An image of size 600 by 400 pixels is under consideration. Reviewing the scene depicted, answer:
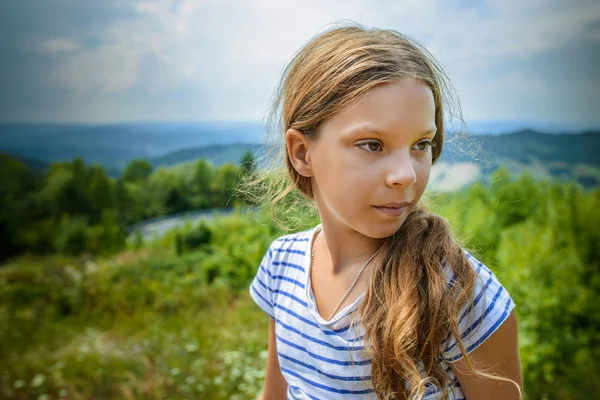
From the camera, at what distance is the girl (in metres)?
1.10

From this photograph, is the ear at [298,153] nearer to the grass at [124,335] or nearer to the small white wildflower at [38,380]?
the grass at [124,335]

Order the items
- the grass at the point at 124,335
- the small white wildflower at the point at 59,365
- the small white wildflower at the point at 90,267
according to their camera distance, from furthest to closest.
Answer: the small white wildflower at the point at 90,267 < the small white wildflower at the point at 59,365 < the grass at the point at 124,335

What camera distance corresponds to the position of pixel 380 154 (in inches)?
44.1

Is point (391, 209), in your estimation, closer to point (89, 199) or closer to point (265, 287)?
point (265, 287)

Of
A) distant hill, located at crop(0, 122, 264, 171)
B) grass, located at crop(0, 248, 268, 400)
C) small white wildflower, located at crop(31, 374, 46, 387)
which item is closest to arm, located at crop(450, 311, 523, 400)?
grass, located at crop(0, 248, 268, 400)

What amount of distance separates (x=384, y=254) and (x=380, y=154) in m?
0.26

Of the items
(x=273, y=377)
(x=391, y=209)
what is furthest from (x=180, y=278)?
(x=391, y=209)

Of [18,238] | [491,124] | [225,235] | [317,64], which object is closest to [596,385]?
[491,124]

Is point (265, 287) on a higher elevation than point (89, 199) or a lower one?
higher

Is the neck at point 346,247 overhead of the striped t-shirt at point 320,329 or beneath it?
overhead

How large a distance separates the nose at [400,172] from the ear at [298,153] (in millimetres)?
241

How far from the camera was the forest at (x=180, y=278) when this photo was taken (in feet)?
9.98

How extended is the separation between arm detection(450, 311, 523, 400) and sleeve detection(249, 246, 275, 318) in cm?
54

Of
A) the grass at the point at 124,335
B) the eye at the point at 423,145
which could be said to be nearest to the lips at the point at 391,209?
the eye at the point at 423,145
